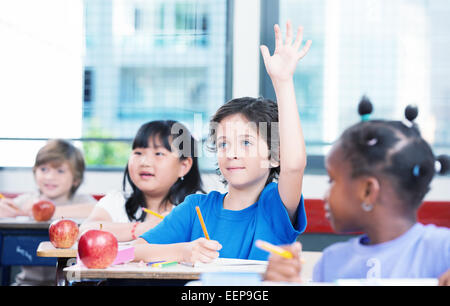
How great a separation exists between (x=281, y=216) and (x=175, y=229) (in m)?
0.27

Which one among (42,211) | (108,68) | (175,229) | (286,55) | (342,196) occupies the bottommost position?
(42,211)

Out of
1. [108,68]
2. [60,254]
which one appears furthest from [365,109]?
[108,68]

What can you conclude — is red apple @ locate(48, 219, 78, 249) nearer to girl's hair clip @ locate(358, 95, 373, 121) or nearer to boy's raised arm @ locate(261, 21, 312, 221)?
boy's raised arm @ locate(261, 21, 312, 221)

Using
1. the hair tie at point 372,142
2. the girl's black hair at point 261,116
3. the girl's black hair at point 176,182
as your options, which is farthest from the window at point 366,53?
the hair tie at point 372,142

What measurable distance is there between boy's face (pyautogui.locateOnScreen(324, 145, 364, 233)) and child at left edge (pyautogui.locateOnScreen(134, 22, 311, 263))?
11.9 inches

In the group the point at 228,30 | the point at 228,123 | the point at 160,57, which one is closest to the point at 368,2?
the point at 228,30

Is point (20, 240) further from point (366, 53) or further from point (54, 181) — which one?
point (366, 53)

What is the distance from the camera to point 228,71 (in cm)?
285

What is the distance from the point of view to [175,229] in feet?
4.16

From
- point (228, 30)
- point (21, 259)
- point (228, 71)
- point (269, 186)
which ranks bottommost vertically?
point (21, 259)

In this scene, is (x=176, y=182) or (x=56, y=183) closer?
(x=176, y=182)

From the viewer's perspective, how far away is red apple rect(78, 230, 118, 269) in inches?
39.7

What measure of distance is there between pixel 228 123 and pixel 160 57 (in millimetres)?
1866
